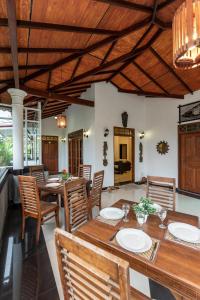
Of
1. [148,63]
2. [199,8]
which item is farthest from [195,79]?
[199,8]

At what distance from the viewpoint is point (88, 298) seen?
87cm

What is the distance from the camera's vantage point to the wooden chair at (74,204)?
194cm

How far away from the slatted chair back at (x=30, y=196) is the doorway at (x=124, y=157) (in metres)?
4.41

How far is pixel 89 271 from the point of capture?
2.68 ft

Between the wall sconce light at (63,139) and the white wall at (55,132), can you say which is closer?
the wall sconce light at (63,139)

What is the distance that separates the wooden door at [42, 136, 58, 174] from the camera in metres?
10.1

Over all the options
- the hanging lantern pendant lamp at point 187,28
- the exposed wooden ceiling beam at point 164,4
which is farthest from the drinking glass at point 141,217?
the exposed wooden ceiling beam at point 164,4

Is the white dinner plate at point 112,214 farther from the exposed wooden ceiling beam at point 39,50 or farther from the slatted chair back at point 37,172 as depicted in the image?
the exposed wooden ceiling beam at point 39,50

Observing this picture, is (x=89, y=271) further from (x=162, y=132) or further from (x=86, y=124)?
(x=162, y=132)

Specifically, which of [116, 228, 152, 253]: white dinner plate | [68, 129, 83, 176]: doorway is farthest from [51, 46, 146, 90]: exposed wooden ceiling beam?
[116, 228, 152, 253]: white dinner plate

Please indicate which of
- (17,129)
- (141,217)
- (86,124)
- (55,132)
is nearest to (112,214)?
(141,217)

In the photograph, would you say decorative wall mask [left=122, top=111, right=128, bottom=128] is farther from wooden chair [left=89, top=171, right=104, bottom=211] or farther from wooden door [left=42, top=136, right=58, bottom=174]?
wooden door [left=42, top=136, right=58, bottom=174]

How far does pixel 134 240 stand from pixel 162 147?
577cm

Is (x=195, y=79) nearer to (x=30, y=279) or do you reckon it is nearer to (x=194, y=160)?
(x=194, y=160)
